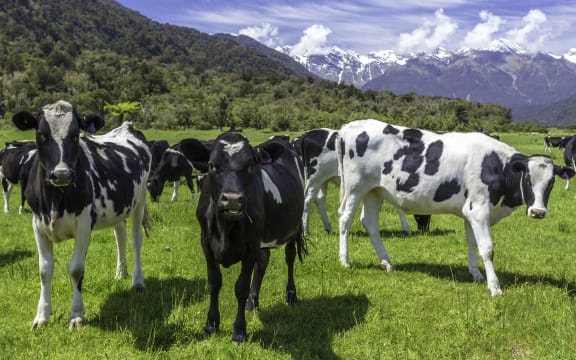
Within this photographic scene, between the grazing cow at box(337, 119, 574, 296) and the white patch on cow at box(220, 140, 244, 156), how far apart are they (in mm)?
4300

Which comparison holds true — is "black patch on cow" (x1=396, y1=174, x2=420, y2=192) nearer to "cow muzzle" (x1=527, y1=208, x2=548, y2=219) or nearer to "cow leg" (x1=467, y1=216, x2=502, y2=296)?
"cow leg" (x1=467, y1=216, x2=502, y2=296)

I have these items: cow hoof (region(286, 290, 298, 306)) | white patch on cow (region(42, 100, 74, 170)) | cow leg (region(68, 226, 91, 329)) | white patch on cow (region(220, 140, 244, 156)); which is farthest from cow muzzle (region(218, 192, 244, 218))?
cow hoof (region(286, 290, 298, 306))

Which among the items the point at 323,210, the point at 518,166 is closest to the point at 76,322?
the point at 518,166

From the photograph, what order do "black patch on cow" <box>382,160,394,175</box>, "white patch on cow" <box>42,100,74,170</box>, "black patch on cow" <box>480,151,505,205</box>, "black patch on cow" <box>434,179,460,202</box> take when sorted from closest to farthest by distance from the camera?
"white patch on cow" <box>42,100,74,170</box> < "black patch on cow" <box>480,151,505,205</box> < "black patch on cow" <box>434,179,460,202</box> < "black patch on cow" <box>382,160,394,175</box>

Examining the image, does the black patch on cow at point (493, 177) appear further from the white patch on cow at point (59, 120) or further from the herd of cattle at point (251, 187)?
the white patch on cow at point (59, 120)

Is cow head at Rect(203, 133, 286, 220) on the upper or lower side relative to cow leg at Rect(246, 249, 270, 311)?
upper

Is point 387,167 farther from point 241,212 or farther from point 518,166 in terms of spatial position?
point 241,212

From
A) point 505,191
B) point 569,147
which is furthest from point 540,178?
point 569,147

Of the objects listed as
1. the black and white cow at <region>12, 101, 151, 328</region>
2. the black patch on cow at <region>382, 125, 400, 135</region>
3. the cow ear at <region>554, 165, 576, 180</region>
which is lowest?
the black and white cow at <region>12, 101, 151, 328</region>

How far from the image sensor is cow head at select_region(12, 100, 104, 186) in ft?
17.1

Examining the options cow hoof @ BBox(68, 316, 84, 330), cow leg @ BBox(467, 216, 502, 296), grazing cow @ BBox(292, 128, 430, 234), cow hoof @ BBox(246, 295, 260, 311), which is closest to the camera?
cow hoof @ BBox(68, 316, 84, 330)

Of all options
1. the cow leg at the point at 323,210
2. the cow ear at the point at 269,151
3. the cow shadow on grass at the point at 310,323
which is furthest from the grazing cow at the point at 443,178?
the cow ear at the point at 269,151

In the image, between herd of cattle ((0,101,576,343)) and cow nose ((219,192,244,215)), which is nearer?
cow nose ((219,192,244,215))

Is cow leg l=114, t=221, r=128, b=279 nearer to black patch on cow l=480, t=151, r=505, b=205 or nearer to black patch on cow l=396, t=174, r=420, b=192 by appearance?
black patch on cow l=396, t=174, r=420, b=192
